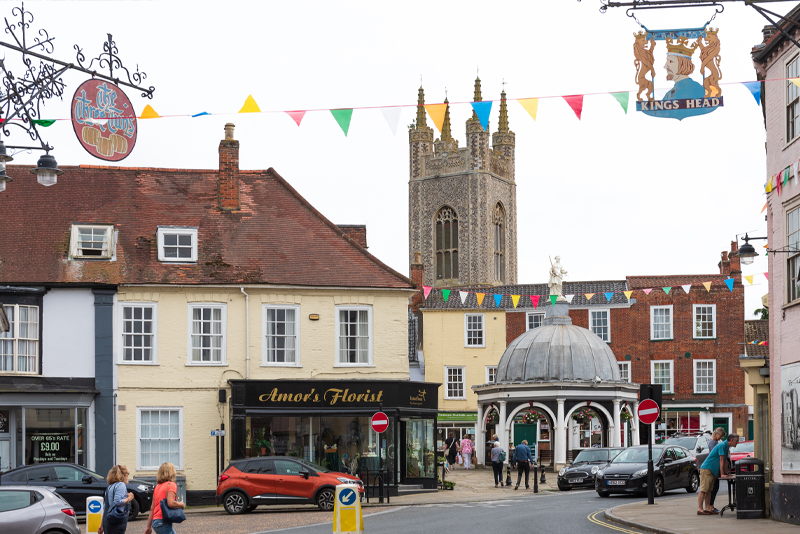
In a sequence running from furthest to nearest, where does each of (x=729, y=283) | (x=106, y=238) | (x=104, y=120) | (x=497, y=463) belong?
1. (x=729, y=283)
2. (x=497, y=463)
3. (x=106, y=238)
4. (x=104, y=120)

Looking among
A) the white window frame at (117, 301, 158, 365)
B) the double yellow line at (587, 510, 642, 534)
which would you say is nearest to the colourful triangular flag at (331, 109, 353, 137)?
the double yellow line at (587, 510, 642, 534)

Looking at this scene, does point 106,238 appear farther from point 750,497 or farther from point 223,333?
point 750,497

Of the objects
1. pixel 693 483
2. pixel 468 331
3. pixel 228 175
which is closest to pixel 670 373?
pixel 468 331

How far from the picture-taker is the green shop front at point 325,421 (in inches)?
1169

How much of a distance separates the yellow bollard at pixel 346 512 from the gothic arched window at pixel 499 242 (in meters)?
84.8

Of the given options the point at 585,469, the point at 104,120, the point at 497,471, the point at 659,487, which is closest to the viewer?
the point at 104,120

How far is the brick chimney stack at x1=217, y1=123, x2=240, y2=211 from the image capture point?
32500mm

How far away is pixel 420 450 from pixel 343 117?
52.7 ft

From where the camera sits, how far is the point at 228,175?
32625 millimetres

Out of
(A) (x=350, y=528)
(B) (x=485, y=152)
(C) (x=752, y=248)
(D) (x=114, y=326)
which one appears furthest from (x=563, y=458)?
(B) (x=485, y=152)

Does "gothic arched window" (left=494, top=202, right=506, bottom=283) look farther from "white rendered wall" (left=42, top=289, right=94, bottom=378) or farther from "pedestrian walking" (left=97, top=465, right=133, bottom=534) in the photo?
"pedestrian walking" (left=97, top=465, right=133, bottom=534)

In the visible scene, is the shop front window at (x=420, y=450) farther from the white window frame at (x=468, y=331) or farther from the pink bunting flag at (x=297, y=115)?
the white window frame at (x=468, y=331)

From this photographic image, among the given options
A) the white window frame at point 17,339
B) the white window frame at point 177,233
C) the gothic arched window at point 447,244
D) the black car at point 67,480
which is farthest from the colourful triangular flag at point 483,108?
the gothic arched window at point 447,244

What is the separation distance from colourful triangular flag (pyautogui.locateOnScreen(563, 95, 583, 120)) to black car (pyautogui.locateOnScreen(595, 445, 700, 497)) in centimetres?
1304
